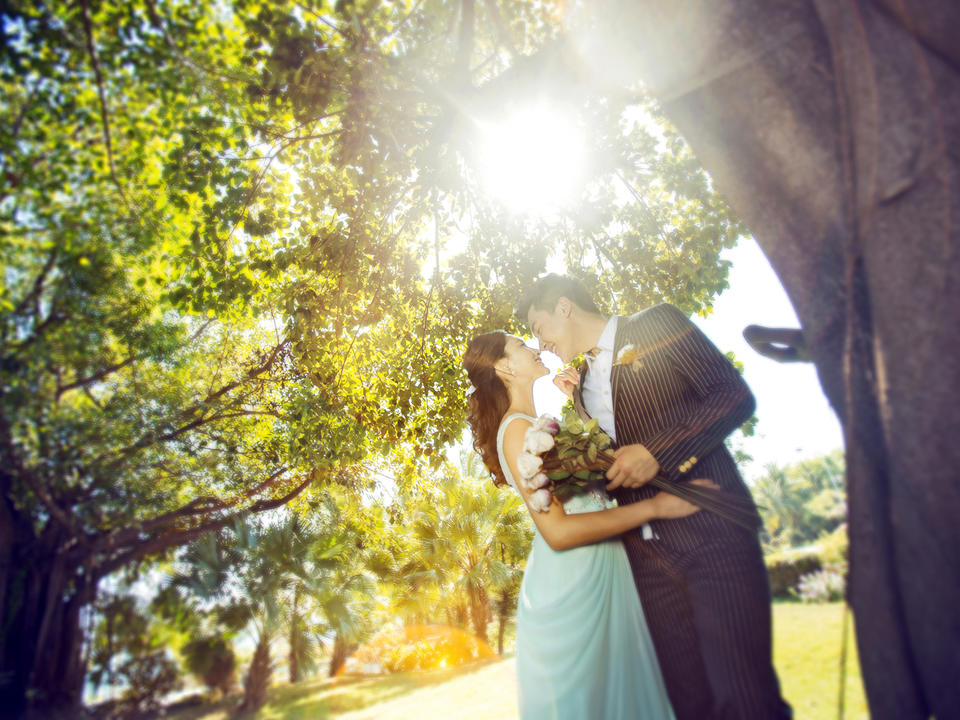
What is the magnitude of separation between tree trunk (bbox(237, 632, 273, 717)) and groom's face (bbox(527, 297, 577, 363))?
→ 19.3ft

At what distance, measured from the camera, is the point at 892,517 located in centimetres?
136

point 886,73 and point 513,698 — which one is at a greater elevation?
point 886,73

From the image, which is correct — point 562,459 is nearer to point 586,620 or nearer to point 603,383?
point 603,383

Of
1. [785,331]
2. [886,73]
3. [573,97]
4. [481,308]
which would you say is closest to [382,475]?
[481,308]

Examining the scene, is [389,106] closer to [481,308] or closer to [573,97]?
[573,97]

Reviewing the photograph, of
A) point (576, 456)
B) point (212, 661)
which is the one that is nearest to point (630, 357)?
point (576, 456)

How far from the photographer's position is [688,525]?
7.50 feet

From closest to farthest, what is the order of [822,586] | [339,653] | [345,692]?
[822,586] → [339,653] → [345,692]

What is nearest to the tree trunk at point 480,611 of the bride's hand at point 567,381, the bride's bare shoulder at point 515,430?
the bride's hand at point 567,381

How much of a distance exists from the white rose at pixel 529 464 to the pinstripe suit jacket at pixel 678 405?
1.70 ft

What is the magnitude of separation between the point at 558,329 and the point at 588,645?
6.42 ft

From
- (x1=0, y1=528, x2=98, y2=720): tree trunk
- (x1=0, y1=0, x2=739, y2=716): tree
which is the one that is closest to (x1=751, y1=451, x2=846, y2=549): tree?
(x1=0, y1=0, x2=739, y2=716): tree

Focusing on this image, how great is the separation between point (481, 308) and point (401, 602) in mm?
14886

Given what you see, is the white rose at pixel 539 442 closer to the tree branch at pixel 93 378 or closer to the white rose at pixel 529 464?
the white rose at pixel 529 464
